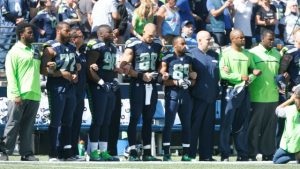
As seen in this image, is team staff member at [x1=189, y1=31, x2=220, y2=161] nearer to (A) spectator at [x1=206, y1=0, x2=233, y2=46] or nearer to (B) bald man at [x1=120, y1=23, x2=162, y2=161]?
(B) bald man at [x1=120, y1=23, x2=162, y2=161]

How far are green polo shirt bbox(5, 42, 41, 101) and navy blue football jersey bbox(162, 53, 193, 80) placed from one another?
8.24 ft

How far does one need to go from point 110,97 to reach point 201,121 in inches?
68.5

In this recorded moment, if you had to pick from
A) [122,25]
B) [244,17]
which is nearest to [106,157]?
[122,25]

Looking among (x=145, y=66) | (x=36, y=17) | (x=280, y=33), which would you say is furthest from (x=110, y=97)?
(x=280, y=33)

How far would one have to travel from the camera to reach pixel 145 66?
760 inches

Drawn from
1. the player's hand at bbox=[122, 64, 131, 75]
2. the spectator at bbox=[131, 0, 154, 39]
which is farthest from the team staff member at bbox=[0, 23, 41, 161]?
the spectator at bbox=[131, 0, 154, 39]

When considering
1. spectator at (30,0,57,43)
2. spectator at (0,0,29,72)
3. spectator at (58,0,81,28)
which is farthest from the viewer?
spectator at (58,0,81,28)

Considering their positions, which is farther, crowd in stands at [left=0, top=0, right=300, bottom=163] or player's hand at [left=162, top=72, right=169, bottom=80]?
player's hand at [left=162, top=72, right=169, bottom=80]

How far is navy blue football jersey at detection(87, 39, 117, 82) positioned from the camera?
18906mm

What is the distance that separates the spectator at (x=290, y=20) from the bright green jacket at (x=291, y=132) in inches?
293

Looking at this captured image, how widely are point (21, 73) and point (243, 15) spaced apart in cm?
794

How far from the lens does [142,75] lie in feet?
62.7

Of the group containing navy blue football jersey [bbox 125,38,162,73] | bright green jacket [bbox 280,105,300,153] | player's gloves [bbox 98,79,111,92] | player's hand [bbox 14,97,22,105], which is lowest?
bright green jacket [bbox 280,105,300,153]

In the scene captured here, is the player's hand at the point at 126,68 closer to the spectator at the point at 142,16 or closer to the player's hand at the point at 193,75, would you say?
the player's hand at the point at 193,75
